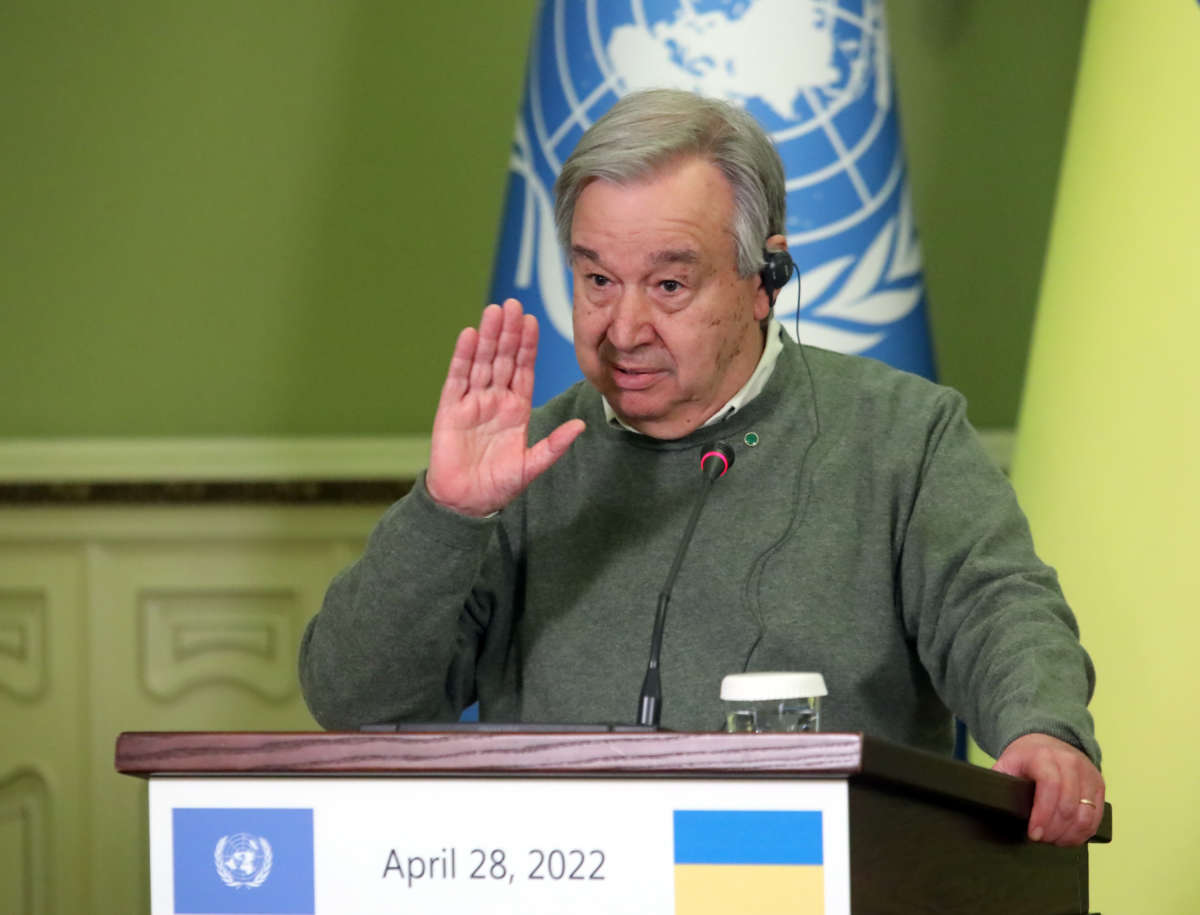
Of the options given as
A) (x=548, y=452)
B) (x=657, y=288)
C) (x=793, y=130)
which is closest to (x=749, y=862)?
(x=548, y=452)

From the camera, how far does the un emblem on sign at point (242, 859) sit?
1083 millimetres

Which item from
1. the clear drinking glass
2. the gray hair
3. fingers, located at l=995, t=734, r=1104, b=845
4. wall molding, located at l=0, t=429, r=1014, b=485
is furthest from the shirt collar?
wall molding, located at l=0, t=429, r=1014, b=485

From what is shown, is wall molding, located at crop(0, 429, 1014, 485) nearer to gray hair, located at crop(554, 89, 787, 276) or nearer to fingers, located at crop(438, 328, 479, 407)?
gray hair, located at crop(554, 89, 787, 276)

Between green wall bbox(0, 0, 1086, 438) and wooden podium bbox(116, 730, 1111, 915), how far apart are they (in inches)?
79.0

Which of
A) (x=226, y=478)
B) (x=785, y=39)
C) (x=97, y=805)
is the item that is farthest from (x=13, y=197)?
(x=785, y=39)

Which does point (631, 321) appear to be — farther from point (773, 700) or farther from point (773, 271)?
point (773, 700)

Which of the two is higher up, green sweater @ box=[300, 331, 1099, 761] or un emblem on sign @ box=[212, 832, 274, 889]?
green sweater @ box=[300, 331, 1099, 761]

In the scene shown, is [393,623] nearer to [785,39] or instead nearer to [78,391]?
[785,39]

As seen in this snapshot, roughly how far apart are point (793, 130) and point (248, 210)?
1240 mm

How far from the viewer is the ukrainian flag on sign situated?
99 centimetres

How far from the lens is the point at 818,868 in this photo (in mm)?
986

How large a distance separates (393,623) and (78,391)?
5.89 ft

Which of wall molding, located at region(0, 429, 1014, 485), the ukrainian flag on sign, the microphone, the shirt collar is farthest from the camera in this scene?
wall molding, located at region(0, 429, 1014, 485)

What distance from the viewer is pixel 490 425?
1538mm
